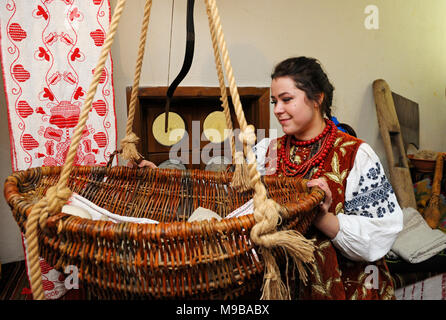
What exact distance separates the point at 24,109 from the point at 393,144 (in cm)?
246

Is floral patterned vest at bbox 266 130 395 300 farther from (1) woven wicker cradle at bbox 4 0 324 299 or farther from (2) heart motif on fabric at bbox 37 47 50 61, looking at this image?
(2) heart motif on fabric at bbox 37 47 50 61

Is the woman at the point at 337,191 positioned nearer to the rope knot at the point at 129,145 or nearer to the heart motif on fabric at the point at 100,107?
the rope knot at the point at 129,145

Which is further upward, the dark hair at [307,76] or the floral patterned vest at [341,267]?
the dark hair at [307,76]

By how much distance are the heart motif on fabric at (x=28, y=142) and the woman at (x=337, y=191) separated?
1073mm

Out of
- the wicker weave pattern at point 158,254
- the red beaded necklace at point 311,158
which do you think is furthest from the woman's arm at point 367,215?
the wicker weave pattern at point 158,254

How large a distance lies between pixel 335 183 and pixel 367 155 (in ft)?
0.51

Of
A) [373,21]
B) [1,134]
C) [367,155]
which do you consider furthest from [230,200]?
[373,21]

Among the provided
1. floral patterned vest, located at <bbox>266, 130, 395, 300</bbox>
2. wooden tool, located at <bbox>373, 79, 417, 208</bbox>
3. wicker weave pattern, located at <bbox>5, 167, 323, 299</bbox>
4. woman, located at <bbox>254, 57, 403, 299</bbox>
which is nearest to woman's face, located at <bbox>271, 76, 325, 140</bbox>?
woman, located at <bbox>254, 57, 403, 299</bbox>

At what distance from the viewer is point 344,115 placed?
2264mm

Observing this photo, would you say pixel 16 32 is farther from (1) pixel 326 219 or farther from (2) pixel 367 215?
(2) pixel 367 215

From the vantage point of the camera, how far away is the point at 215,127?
1.93 m

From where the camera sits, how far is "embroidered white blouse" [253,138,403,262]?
3.10 ft

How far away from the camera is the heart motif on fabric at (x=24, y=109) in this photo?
128 centimetres
